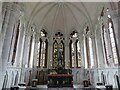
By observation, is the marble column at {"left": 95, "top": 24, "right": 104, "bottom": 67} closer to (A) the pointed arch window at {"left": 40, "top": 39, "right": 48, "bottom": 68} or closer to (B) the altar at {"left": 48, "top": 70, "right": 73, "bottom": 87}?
(B) the altar at {"left": 48, "top": 70, "right": 73, "bottom": 87}

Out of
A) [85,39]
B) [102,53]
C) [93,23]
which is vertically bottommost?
[102,53]

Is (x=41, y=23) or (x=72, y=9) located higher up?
(x=72, y=9)

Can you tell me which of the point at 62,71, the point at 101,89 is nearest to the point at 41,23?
the point at 62,71

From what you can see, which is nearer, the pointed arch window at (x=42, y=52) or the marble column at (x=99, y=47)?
the marble column at (x=99, y=47)

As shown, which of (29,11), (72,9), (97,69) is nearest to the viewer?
(97,69)

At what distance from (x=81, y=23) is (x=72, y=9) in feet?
7.88

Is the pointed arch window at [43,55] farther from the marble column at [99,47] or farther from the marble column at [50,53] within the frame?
the marble column at [99,47]

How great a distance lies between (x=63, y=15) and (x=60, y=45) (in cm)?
446

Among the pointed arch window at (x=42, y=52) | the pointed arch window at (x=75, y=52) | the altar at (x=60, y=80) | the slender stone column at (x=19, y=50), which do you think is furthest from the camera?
the pointed arch window at (x=75, y=52)

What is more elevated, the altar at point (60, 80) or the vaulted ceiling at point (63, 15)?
the vaulted ceiling at point (63, 15)

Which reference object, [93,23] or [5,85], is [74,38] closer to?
[93,23]

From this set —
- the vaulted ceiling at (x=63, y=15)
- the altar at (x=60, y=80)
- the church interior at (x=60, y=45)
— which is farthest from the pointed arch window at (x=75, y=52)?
the altar at (x=60, y=80)

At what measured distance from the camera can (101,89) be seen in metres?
9.72

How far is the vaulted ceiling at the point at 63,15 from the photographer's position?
47.1 ft
